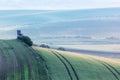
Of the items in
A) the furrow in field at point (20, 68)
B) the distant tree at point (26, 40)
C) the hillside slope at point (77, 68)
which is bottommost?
the hillside slope at point (77, 68)

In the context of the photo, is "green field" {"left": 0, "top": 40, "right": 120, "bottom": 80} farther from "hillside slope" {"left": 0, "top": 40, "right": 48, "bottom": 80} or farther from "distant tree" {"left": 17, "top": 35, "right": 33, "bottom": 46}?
"distant tree" {"left": 17, "top": 35, "right": 33, "bottom": 46}

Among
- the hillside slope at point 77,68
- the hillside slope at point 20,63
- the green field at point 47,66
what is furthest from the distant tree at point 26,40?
the hillside slope at point 77,68

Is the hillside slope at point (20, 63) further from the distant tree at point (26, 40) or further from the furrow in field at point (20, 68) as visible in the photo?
the distant tree at point (26, 40)

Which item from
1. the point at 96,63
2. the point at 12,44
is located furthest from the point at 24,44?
the point at 96,63

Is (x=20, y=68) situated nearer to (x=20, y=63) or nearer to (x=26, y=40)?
(x=20, y=63)

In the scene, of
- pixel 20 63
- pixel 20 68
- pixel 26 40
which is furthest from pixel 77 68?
pixel 26 40

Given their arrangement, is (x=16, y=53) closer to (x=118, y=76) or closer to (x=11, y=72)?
(x=11, y=72)

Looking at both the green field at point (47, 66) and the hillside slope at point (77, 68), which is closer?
the green field at point (47, 66)

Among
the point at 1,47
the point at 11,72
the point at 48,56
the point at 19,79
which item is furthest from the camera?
the point at 1,47
